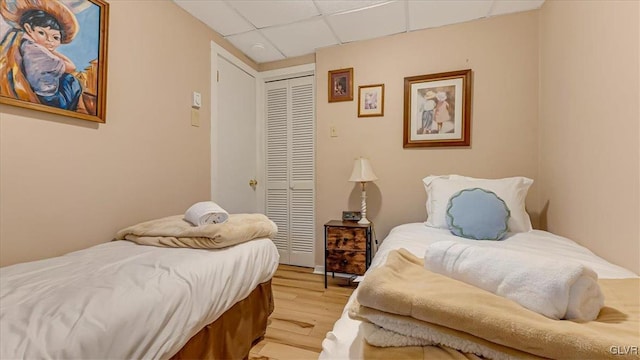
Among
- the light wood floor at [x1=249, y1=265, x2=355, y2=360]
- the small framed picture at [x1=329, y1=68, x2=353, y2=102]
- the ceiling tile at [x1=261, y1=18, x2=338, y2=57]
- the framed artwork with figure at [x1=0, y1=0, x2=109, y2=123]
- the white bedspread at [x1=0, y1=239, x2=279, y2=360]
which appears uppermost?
the ceiling tile at [x1=261, y1=18, x2=338, y2=57]

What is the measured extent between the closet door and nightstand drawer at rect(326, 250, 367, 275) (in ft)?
1.95

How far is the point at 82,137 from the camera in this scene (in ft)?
4.75

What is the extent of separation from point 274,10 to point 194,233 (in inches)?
73.8

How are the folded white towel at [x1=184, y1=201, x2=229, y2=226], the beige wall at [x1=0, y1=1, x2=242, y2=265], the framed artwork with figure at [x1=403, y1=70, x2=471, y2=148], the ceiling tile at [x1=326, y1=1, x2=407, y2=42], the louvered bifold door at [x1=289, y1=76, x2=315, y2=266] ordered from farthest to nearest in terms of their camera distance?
the louvered bifold door at [x1=289, y1=76, x2=315, y2=266], the framed artwork with figure at [x1=403, y1=70, x2=471, y2=148], the ceiling tile at [x1=326, y1=1, x2=407, y2=42], the folded white towel at [x1=184, y1=201, x2=229, y2=226], the beige wall at [x1=0, y1=1, x2=242, y2=265]

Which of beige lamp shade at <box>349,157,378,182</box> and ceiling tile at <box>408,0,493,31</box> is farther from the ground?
ceiling tile at <box>408,0,493,31</box>

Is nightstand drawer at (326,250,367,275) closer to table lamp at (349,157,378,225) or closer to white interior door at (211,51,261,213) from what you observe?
table lamp at (349,157,378,225)

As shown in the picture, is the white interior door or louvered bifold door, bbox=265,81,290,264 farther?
louvered bifold door, bbox=265,81,290,264

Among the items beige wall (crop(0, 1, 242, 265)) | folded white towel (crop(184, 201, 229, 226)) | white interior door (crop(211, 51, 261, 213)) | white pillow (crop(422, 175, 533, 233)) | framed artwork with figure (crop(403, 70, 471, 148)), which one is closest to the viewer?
beige wall (crop(0, 1, 242, 265))

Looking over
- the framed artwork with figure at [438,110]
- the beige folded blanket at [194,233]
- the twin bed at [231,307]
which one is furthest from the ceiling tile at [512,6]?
the beige folded blanket at [194,233]

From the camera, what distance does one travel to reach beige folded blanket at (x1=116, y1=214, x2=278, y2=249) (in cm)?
132

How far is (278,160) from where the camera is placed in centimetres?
309

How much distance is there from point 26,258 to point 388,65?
2.86m

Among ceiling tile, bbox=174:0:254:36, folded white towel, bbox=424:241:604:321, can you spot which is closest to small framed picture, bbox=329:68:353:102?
ceiling tile, bbox=174:0:254:36

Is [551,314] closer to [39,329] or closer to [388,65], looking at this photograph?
[39,329]
